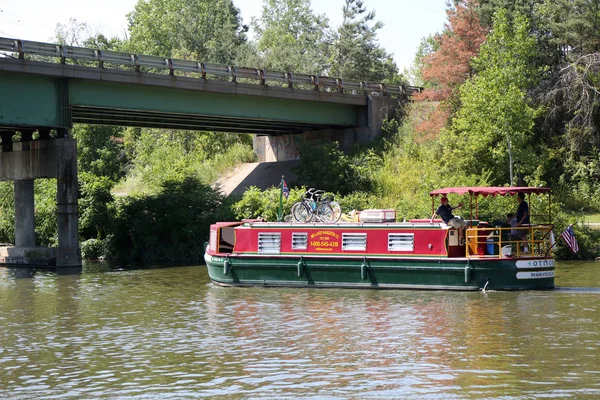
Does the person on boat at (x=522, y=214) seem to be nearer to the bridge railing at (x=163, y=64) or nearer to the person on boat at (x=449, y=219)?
the person on boat at (x=449, y=219)

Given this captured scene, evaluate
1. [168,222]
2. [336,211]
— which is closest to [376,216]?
[336,211]

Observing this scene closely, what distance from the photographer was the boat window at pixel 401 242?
30156 mm

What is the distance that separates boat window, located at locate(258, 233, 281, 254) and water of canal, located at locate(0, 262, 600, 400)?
1593mm

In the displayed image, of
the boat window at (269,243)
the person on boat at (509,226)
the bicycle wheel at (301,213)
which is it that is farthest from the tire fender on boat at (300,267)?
the person on boat at (509,226)

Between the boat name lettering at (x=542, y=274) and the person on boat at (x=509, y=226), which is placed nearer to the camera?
the boat name lettering at (x=542, y=274)

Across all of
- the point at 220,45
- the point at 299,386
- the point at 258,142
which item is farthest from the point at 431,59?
the point at 220,45

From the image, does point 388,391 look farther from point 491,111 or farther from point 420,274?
point 491,111

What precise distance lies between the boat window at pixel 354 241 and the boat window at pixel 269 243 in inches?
97.9

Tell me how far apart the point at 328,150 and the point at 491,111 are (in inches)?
510

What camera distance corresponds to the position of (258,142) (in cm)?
6600

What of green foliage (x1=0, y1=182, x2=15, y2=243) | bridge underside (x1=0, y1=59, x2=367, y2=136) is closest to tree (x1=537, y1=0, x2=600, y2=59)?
bridge underside (x1=0, y1=59, x2=367, y2=136)

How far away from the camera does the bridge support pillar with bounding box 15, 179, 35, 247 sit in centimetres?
4556

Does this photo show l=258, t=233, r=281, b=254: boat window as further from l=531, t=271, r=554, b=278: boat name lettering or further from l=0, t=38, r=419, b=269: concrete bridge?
l=0, t=38, r=419, b=269: concrete bridge

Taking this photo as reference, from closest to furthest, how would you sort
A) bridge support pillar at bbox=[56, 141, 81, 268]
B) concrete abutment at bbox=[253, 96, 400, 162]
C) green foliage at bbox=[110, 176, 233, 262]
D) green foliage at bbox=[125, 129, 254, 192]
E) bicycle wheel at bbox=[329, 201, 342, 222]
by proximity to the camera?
bicycle wheel at bbox=[329, 201, 342, 222] → bridge support pillar at bbox=[56, 141, 81, 268] → green foliage at bbox=[110, 176, 233, 262] → concrete abutment at bbox=[253, 96, 400, 162] → green foliage at bbox=[125, 129, 254, 192]
